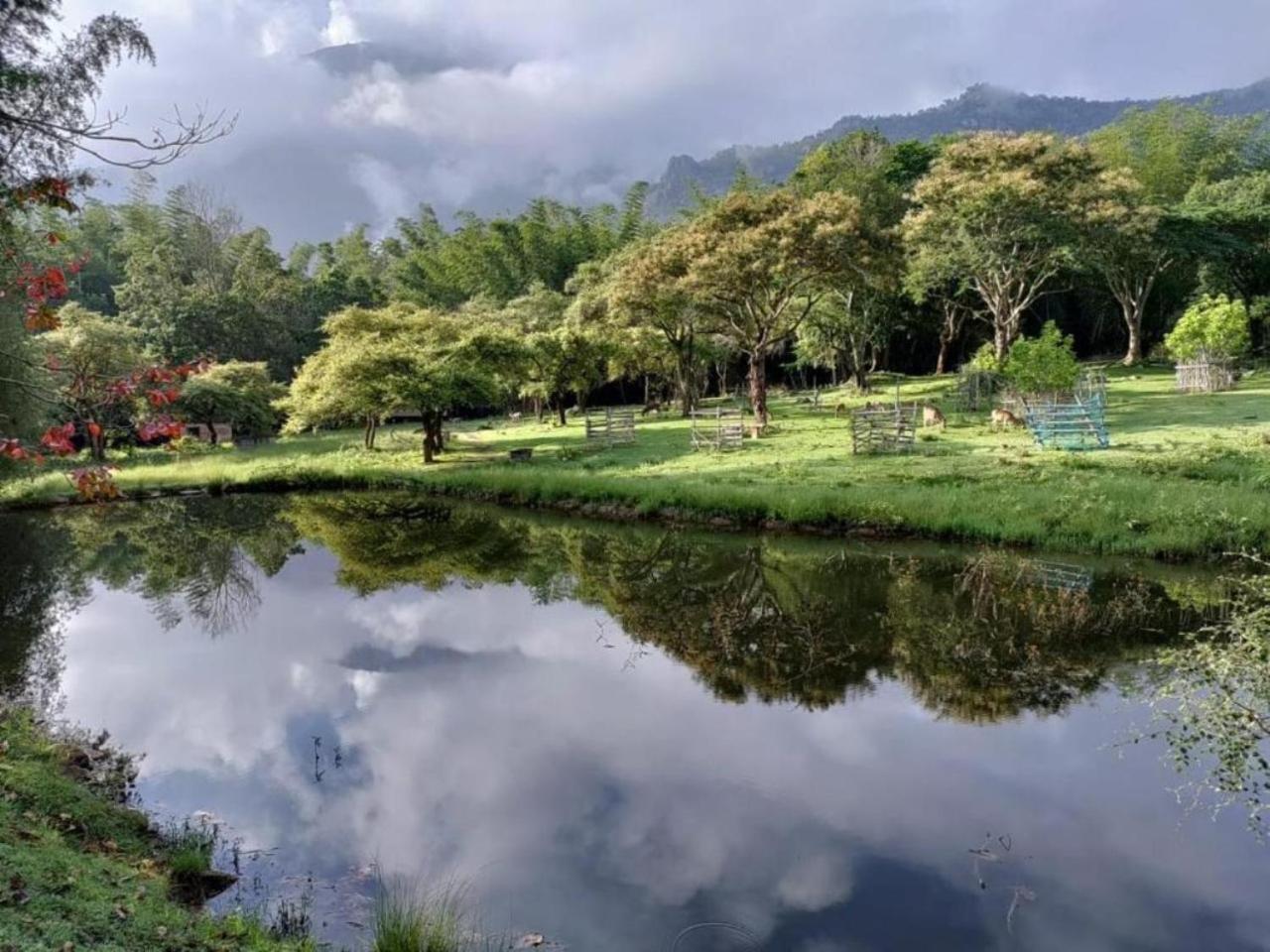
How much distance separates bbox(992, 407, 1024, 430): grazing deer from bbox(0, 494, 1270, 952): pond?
1139 centimetres

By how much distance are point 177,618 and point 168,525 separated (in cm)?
925

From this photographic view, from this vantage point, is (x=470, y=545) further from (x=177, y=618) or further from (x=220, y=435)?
(x=220, y=435)

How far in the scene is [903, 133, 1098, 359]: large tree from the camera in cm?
2978

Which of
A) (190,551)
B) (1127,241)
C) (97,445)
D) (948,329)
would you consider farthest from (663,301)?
(97,445)

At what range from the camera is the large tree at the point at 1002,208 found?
2978 cm

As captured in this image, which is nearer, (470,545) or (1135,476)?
(1135,476)

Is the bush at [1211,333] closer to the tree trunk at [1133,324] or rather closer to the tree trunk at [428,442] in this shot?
the tree trunk at [1133,324]

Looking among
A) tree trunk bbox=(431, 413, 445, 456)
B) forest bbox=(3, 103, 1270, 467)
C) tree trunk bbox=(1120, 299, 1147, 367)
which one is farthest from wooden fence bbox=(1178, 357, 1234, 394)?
tree trunk bbox=(431, 413, 445, 456)

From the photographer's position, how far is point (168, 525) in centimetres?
2172

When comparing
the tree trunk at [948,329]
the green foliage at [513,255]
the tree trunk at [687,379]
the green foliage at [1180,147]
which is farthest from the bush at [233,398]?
the green foliage at [1180,147]

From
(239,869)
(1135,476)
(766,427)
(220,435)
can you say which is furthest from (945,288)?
(239,869)

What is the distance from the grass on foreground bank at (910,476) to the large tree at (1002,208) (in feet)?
17.7

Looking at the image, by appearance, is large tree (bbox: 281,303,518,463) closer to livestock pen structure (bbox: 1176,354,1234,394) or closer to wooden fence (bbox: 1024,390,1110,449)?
wooden fence (bbox: 1024,390,1110,449)

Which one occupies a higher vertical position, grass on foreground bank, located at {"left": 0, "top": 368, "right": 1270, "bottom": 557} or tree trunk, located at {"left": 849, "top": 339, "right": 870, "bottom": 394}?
tree trunk, located at {"left": 849, "top": 339, "right": 870, "bottom": 394}
